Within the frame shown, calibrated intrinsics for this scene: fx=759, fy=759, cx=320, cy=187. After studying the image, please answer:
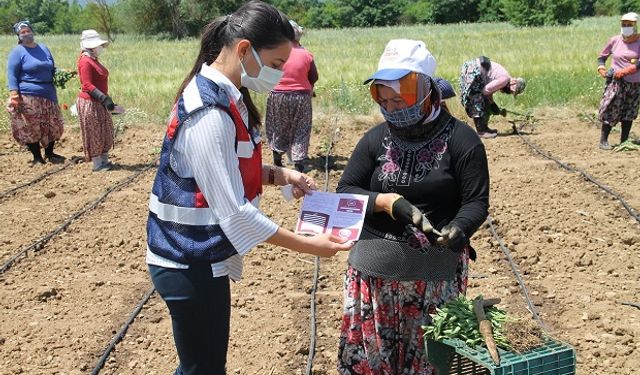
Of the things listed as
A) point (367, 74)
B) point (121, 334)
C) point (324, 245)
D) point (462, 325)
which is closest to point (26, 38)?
point (121, 334)

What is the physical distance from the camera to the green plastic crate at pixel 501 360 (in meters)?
2.16

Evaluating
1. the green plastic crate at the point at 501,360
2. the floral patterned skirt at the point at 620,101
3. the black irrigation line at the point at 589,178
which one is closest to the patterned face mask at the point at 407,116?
the green plastic crate at the point at 501,360

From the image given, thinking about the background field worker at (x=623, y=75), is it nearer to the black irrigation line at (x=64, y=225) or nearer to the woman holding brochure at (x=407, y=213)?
the black irrigation line at (x=64, y=225)

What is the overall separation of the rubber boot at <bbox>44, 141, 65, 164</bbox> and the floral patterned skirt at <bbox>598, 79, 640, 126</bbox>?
20.2 ft

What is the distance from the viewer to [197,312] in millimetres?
2154

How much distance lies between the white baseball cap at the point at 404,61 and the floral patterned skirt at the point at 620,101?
241 inches

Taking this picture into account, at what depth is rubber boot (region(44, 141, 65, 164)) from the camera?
8.94 metres

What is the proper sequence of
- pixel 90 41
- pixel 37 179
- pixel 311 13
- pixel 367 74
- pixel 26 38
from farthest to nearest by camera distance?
pixel 311 13 < pixel 367 74 < pixel 37 179 < pixel 26 38 < pixel 90 41

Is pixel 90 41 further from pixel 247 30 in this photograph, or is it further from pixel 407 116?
pixel 247 30

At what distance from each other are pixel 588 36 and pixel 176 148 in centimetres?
2538

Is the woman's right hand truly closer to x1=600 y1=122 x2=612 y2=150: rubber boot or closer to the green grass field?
x1=600 y1=122 x2=612 y2=150: rubber boot

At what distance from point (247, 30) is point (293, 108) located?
535cm

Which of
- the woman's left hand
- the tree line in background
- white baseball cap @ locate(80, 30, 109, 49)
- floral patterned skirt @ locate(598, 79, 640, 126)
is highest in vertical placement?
the woman's left hand

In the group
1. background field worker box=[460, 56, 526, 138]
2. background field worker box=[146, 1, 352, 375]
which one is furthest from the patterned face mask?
background field worker box=[460, 56, 526, 138]
